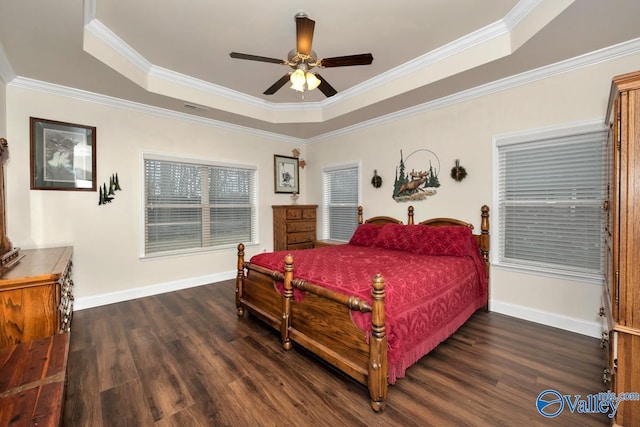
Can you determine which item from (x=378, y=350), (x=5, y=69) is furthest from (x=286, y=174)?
(x=378, y=350)

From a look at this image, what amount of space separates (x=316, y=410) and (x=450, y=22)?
3.47 meters

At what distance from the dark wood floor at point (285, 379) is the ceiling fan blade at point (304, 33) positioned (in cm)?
263

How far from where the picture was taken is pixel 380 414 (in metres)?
1.74

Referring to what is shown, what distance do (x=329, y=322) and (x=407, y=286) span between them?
667mm

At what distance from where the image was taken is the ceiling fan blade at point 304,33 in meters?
2.06

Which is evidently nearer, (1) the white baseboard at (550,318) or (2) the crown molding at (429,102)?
(2) the crown molding at (429,102)

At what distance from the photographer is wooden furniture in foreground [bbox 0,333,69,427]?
1107 millimetres

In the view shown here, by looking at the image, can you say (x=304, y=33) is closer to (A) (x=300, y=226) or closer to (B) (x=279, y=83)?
(B) (x=279, y=83)

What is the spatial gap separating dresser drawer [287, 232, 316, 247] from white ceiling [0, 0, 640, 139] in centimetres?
267

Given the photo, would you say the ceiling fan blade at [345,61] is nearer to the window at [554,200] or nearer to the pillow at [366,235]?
the window at [554,200]

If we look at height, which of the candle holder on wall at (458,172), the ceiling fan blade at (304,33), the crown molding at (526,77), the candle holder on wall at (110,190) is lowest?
the candle holder on wall at (110,190)

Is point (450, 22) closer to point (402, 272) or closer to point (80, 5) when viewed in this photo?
point (402, 272)

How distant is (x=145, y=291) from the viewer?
13.1 feet

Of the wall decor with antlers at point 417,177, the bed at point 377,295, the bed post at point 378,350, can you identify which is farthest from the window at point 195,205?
the bed post at point 378,350
